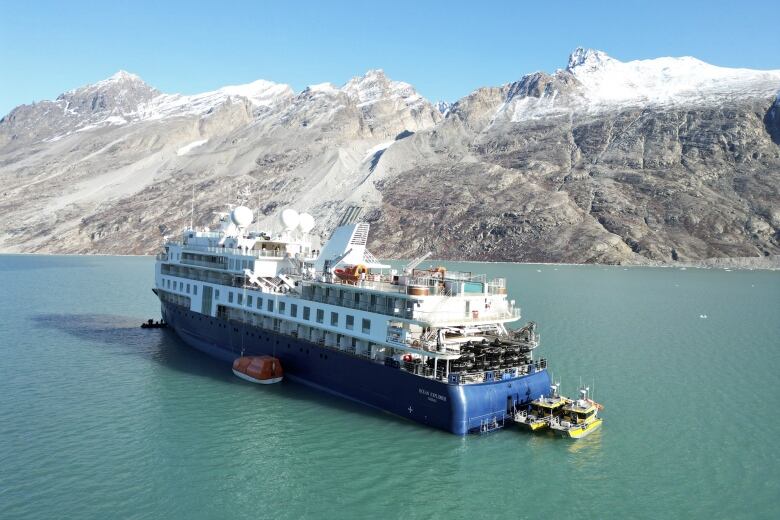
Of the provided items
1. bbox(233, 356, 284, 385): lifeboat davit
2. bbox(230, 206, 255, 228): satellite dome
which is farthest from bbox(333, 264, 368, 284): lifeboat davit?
bbox(230, 206, 255, 228): satellite dome

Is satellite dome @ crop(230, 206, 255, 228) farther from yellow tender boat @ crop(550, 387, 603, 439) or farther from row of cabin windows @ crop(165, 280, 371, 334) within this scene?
yellow tender boat @ crop(550, 387, 603, 439)

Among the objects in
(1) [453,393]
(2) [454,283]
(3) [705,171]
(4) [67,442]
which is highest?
(3) [705,171]

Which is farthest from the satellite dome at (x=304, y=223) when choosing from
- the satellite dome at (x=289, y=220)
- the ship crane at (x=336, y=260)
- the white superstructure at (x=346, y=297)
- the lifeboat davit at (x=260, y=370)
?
the lifeboat davit at (x=260, y=370)

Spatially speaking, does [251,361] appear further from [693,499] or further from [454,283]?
Answer: [693,499]

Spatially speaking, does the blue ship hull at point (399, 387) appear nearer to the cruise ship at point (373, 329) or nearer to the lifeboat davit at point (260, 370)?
the cruise ship at point (373, 329)

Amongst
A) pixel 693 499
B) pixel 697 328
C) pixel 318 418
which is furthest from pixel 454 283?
pixel 697 328

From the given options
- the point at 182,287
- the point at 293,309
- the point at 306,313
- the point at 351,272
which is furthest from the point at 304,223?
the point at 351,272
